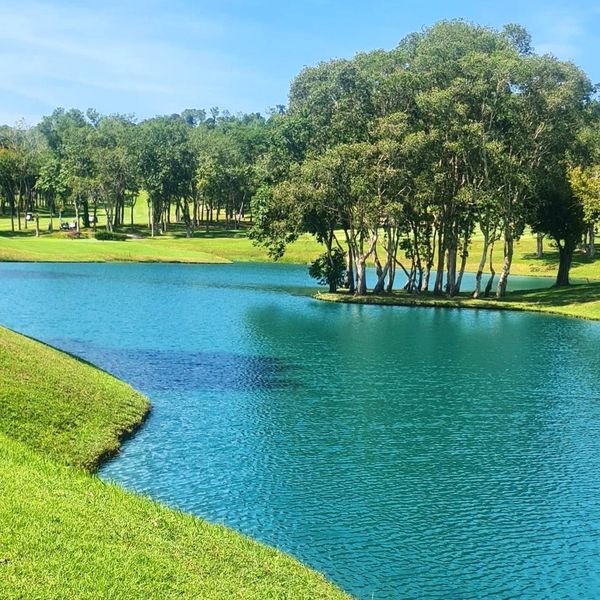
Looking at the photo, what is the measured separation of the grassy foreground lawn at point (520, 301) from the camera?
71000 millimetres

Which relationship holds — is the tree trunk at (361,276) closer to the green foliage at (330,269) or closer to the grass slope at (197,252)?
the green foliage at (330,269)

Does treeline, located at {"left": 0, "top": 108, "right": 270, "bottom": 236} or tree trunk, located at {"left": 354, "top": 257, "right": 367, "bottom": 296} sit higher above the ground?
treeline, located at {"left": 0, "top": 108, "right": 270, "bottom": 236}

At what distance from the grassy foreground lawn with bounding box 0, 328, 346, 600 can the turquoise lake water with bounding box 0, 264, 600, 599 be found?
5.92ft

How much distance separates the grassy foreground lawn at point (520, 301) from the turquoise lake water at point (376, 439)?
36.0 feet

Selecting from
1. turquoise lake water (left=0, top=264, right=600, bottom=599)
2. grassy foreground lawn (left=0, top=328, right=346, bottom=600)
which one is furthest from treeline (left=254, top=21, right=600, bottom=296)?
grassy foreground lawn (left=0, top=328, right=346, bottom=600)

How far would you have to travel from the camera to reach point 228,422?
95.7 feet

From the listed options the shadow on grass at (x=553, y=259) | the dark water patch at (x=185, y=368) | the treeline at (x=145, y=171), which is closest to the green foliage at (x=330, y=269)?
the dark water patch at (x=185, y=368)

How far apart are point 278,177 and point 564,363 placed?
163ft

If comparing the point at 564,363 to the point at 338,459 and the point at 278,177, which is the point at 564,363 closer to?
the point at 338,459

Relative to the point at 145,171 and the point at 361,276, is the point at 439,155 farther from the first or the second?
the point at 145,171

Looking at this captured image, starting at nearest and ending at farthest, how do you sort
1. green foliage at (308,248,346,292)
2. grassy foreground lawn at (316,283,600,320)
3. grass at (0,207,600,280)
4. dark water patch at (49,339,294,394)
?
dark water patch at (49,339,294,394)
grassy foreground lawn at (316,283,600,320)
green foliage at (308,248,346,292)
grass at (0,207,600,280)

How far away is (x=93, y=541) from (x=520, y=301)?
222ft

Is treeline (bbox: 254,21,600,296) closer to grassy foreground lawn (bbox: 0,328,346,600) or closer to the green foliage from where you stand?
the green foliage

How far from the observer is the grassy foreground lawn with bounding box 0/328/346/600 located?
12.5m
